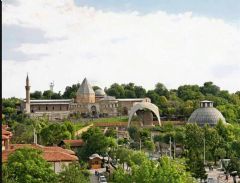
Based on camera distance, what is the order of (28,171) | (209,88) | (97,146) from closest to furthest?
(28,171)
(97,146)
(209,88)

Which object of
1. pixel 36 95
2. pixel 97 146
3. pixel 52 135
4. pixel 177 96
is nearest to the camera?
pixel 97 146

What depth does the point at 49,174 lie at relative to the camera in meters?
12.8

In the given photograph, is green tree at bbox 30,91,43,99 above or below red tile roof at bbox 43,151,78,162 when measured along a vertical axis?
above

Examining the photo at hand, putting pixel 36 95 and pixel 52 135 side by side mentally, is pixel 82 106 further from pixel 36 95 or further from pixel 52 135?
pixel 52 135

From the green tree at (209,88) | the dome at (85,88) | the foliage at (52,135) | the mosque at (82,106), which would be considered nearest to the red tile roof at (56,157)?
the foliage at (52,135)

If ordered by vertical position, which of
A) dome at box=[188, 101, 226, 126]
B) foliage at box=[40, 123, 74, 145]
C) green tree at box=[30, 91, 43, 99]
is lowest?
foliage at box=[40, 123, 74, 145]

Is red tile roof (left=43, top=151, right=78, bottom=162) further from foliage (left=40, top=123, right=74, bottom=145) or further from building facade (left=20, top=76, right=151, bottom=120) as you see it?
building facade (left=20, top=76, right=151, bottom=120)

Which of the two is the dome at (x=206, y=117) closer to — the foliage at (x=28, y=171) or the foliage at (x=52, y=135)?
the foliage at (x=52, y=135)

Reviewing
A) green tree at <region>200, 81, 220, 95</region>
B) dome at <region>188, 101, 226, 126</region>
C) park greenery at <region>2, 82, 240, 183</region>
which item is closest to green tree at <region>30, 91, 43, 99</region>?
park greenery at <region>2, 82, 240, 183</region>

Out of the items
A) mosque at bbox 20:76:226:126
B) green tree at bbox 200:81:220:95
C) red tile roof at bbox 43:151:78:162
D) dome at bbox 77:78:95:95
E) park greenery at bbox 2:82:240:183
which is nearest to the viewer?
park greenery at bbox 2:82:240:183

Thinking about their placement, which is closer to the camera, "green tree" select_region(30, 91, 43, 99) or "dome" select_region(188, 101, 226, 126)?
"dome" select_region(188, 101, 226, 126)

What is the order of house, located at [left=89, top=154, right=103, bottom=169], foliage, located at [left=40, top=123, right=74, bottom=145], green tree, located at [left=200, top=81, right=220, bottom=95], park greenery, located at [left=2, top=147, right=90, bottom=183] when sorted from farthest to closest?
green tree, located at [left=200, top=81, right=220, bottom=95]
foliage, located at [left=40, top=123, right=74, bottom=145]
house, located at [left=89, top=154, right=103, bottom=169]
park greenery, located at [left=2, top=147, right=90, bottom=183]

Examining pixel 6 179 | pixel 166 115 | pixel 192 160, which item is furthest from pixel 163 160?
pixel 166 115

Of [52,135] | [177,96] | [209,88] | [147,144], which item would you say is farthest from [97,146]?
[209,88]
